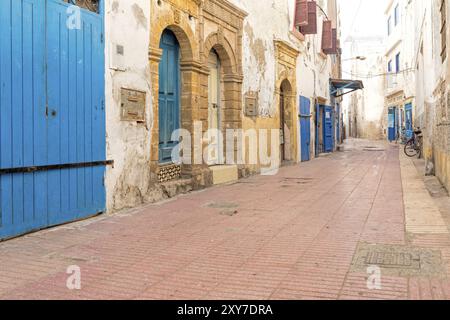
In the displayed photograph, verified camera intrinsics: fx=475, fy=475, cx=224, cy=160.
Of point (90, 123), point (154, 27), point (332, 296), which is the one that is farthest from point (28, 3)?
point (332, 296)

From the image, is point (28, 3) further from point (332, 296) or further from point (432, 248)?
point (432, 248)

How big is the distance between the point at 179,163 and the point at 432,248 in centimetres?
A: 528

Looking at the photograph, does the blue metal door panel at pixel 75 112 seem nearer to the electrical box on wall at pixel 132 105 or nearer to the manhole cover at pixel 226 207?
the electrical box on wall at pixel 132 105

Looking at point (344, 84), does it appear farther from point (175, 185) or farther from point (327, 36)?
point (175, 185)

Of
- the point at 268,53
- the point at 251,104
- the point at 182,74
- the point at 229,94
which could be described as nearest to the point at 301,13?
the point at 268,53

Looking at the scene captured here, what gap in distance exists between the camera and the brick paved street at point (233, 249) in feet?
10.8

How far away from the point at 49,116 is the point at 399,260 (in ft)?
12.9

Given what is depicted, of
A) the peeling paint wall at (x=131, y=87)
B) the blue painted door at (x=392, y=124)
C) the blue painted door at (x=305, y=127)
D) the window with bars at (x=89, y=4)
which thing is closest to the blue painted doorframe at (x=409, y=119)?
the blue painted door at (x=392, y=124)

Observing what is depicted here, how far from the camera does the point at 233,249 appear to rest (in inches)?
177

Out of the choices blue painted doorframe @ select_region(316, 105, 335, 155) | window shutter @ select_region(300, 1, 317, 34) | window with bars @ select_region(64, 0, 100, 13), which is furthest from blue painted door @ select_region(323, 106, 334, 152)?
window with bars @ select_region(64, 0, 100, 13)

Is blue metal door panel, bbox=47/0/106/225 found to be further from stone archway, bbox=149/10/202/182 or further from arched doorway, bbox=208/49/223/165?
arched doorway, bbox=208/49/223/165

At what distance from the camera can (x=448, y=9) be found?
7.02m

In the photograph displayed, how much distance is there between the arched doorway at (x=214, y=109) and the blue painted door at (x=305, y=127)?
20.9ft
